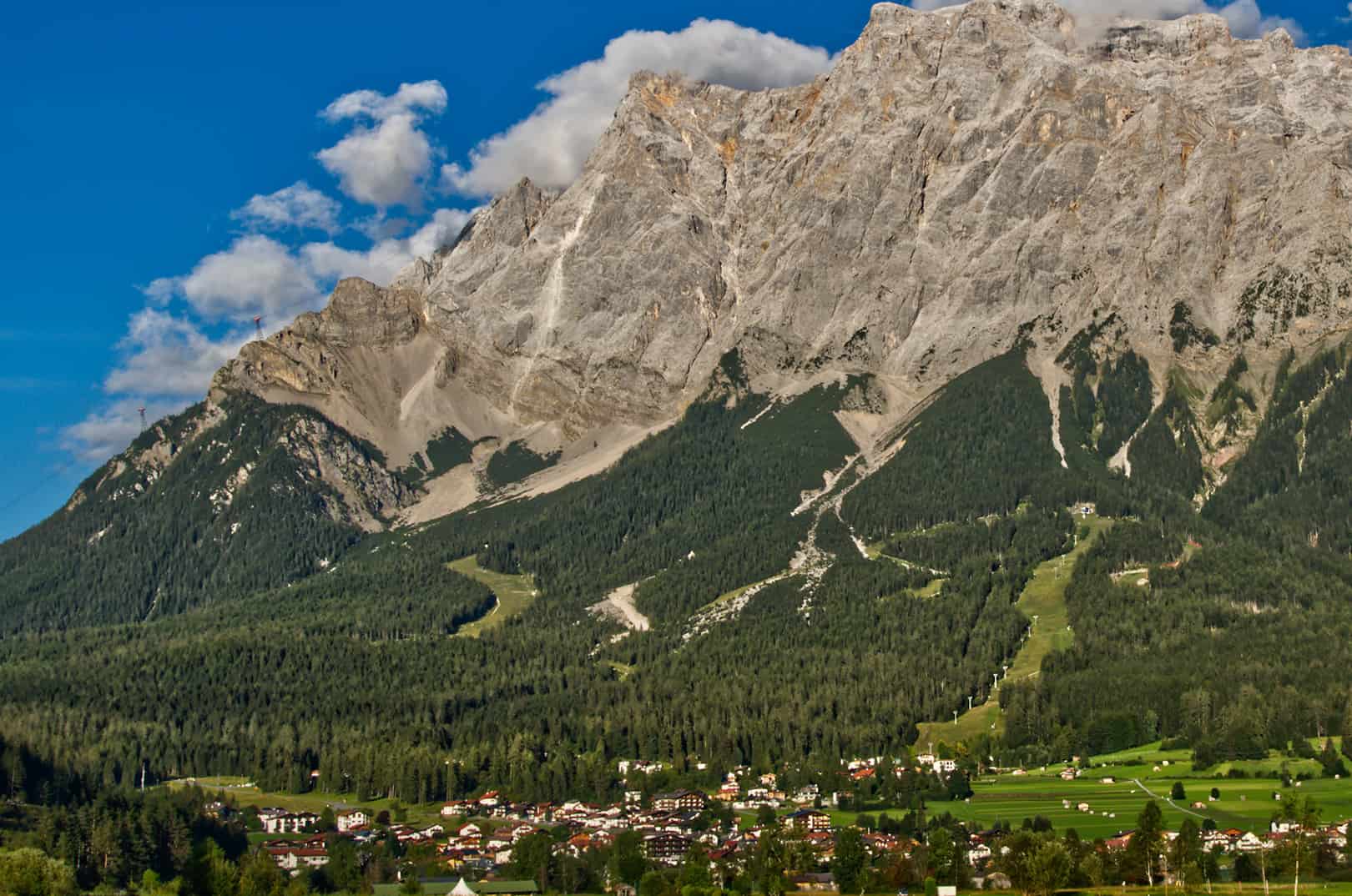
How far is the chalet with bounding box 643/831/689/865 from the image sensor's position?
7283 inches

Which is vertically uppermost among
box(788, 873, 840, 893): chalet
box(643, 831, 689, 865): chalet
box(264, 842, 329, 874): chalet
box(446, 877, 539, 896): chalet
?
box(264, 842, 329, 874): chalet

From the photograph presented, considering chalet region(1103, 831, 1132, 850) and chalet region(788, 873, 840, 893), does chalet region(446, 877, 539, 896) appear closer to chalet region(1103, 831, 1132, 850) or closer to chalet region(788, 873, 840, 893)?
chalet region(788, 873, 840, 893)

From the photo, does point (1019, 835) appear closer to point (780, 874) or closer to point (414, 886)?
point (780, 874)

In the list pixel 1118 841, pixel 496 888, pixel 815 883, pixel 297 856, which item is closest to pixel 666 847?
pixel 496 888

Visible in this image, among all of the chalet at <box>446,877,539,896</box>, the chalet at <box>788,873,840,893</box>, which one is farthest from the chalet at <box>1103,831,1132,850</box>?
the chalet at <box>446,877,539,896</box>

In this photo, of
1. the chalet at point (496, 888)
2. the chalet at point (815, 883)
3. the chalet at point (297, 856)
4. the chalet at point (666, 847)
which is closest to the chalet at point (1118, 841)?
the chalet at point (815, 883)

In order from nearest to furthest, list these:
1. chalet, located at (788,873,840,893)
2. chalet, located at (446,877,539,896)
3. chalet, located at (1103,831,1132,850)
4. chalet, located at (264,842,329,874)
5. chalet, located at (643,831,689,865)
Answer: chalet, located at (446,877,539,896), chalet, located at (788,873,840,893), chalet, located at (1103,831,1132,850), chalet, located at (643,831,689,865), chalet, located at (264,842,329,874)

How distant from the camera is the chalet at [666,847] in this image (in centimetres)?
18500

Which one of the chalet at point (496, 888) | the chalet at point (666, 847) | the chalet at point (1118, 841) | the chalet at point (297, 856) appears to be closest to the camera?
the chalet at point (496, 888)

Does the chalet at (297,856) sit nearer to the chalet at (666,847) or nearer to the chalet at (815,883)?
the chalet at (666,847)

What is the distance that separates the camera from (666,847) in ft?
621

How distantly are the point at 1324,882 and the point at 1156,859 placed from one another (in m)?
13.6

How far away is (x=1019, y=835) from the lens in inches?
6575

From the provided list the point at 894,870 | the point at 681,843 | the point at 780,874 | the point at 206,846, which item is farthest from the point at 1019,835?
the point at 206,846
